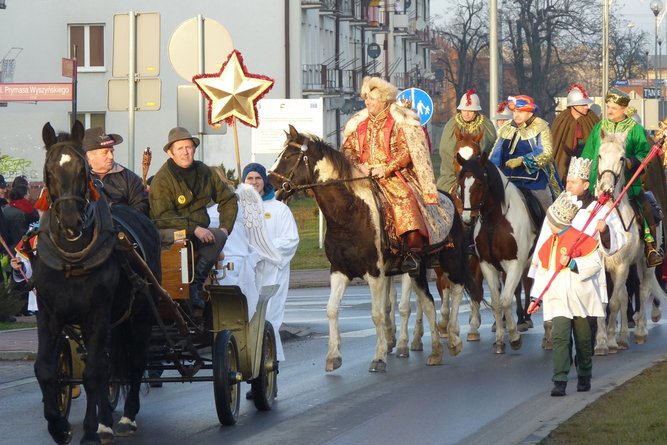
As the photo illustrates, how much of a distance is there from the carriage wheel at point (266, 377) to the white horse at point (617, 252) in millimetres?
4475

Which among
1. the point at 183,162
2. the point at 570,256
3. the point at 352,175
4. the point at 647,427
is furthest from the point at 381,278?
the point at 647,427

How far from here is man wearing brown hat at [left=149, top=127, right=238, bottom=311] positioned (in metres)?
11.2

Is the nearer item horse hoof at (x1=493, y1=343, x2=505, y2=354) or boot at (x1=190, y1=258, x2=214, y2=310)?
boot at (x1=190, y1=258, x2=214, y2=310)

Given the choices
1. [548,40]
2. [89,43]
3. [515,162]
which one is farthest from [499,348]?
[548,40]

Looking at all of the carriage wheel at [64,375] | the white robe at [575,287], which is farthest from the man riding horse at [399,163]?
the carriage wheel at [64,375]

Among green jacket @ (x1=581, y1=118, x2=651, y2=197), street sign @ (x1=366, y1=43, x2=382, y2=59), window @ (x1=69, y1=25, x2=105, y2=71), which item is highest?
street sign @ (x1=366, y1=43, x2=382, y2=59)

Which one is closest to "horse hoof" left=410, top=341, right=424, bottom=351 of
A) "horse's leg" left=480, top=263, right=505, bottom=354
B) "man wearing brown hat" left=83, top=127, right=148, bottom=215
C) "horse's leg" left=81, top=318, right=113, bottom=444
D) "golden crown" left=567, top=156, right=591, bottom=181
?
"horse's leg" left=480, top=263, right=505, bottom=354

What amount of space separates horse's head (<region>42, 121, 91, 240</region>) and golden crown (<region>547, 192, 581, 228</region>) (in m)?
4.46

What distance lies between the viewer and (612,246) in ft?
50.3

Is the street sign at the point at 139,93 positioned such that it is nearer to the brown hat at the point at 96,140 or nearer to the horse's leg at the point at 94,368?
the brown hat at the point at 96,140

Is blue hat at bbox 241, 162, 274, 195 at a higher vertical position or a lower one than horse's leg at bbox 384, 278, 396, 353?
higher

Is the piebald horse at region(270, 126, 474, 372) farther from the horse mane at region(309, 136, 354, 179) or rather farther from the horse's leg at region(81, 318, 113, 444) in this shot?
the horse's leg at region(81, 318, 113, 444)

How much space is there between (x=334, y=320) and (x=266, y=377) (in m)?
2.23

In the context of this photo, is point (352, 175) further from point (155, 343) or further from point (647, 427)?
point (647, 427)
